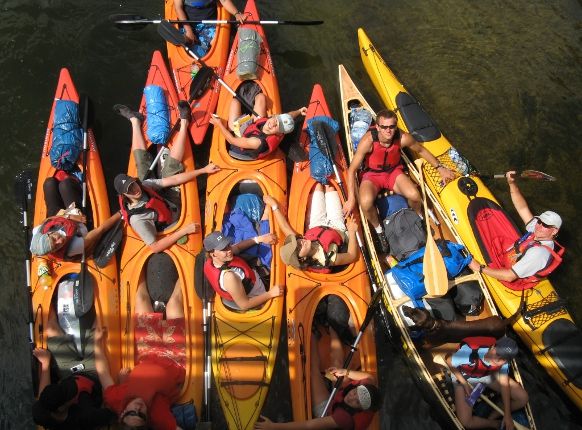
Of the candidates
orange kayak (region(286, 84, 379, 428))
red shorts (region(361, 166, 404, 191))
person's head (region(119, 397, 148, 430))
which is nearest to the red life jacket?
orange kayak (region(286, 84, 379, 428))

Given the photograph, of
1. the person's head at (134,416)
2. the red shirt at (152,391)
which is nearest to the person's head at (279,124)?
the red shirt at (152,391)

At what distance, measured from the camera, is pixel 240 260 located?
5730mm

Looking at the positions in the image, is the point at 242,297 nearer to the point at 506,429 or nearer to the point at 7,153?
the point at 506,429

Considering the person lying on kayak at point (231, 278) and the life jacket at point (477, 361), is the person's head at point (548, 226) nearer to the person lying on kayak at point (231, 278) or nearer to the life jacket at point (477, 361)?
the life jacket at point (477, 361)

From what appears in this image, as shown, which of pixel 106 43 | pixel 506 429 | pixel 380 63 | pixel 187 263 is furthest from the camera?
pixel 106 43

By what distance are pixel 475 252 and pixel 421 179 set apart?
1046 millimetres

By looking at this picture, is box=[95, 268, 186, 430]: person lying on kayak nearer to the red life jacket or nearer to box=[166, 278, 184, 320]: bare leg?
box=[166, 278, 184, 320]: bare leg

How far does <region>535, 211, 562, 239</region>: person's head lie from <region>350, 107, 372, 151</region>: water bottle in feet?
8.18

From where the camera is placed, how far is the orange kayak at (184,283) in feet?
18.5

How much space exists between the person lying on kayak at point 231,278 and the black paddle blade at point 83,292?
124cm

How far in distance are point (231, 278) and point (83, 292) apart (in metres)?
1.67

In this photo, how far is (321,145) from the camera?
22.2ft

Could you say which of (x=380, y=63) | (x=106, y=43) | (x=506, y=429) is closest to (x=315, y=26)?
(x=380, y=63)

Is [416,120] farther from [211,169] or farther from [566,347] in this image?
[566,347]
